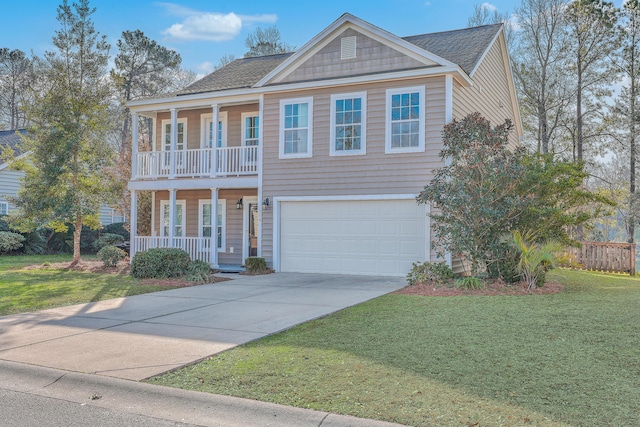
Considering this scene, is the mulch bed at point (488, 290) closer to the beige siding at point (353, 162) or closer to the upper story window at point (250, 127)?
the beige siding at point (353, 162)

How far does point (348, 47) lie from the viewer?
47.4 ft

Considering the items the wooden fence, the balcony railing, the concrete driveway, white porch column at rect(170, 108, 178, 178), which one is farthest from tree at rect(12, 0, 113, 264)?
the wooden fence

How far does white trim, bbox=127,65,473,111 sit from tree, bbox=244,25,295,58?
1685cm

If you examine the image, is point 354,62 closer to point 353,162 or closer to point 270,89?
point 270,89

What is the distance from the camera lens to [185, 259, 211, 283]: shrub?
1287 cm

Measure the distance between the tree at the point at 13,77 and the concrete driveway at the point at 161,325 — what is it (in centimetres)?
3201

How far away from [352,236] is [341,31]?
18.4ft

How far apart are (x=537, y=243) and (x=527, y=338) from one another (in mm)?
5909

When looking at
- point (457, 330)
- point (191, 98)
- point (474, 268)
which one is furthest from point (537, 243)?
point (191, 98)

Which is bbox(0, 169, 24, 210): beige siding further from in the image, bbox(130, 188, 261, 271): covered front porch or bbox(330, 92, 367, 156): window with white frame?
bbox(330, 92, 367, 156): window with white frame

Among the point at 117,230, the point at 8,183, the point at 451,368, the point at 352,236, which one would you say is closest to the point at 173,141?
the point at 352,236

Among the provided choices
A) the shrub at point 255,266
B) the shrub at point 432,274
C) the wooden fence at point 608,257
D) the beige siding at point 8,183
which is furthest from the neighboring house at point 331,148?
the beige siding at point 8,183

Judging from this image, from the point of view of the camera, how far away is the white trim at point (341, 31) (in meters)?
13.4

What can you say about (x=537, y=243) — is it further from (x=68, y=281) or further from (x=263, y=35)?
(x=263, y=35)
